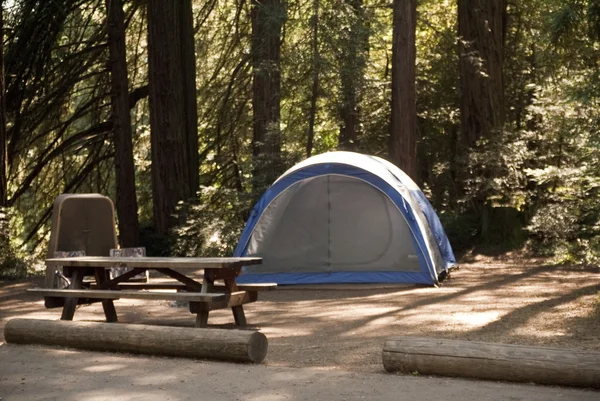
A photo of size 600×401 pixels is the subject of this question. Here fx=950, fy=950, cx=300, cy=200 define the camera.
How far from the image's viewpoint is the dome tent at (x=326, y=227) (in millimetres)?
13008

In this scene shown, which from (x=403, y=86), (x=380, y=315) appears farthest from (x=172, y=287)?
(x=403, y=86)

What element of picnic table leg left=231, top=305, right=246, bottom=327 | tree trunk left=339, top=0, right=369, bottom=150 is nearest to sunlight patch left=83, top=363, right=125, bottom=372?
picnic table leg left=231, top=305, right=246, bottom=327

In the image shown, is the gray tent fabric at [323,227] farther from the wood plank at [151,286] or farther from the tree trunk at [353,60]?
the tree trunk at [353,60]

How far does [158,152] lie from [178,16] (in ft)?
9.40

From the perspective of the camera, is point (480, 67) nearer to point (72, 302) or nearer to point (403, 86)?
point (403, 86)

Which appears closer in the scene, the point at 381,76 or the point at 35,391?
the point at 35,391

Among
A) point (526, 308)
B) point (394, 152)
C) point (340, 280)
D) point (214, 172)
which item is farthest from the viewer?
point (214, 172)

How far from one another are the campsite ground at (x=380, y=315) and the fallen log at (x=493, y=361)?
32cm

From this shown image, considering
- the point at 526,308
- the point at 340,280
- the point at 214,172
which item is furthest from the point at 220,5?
the point at 526,308

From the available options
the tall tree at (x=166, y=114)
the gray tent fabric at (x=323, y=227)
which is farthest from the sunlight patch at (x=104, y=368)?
the tall tree at (x=166, y=114)

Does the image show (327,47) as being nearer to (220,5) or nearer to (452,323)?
(220,5)

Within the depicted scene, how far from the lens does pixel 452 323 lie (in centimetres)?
927

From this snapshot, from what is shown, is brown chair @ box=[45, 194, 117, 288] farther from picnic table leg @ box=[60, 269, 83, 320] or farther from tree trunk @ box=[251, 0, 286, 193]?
tree trunk @ box=[251, 0, 286, 193]

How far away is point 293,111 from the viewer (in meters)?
20.4
